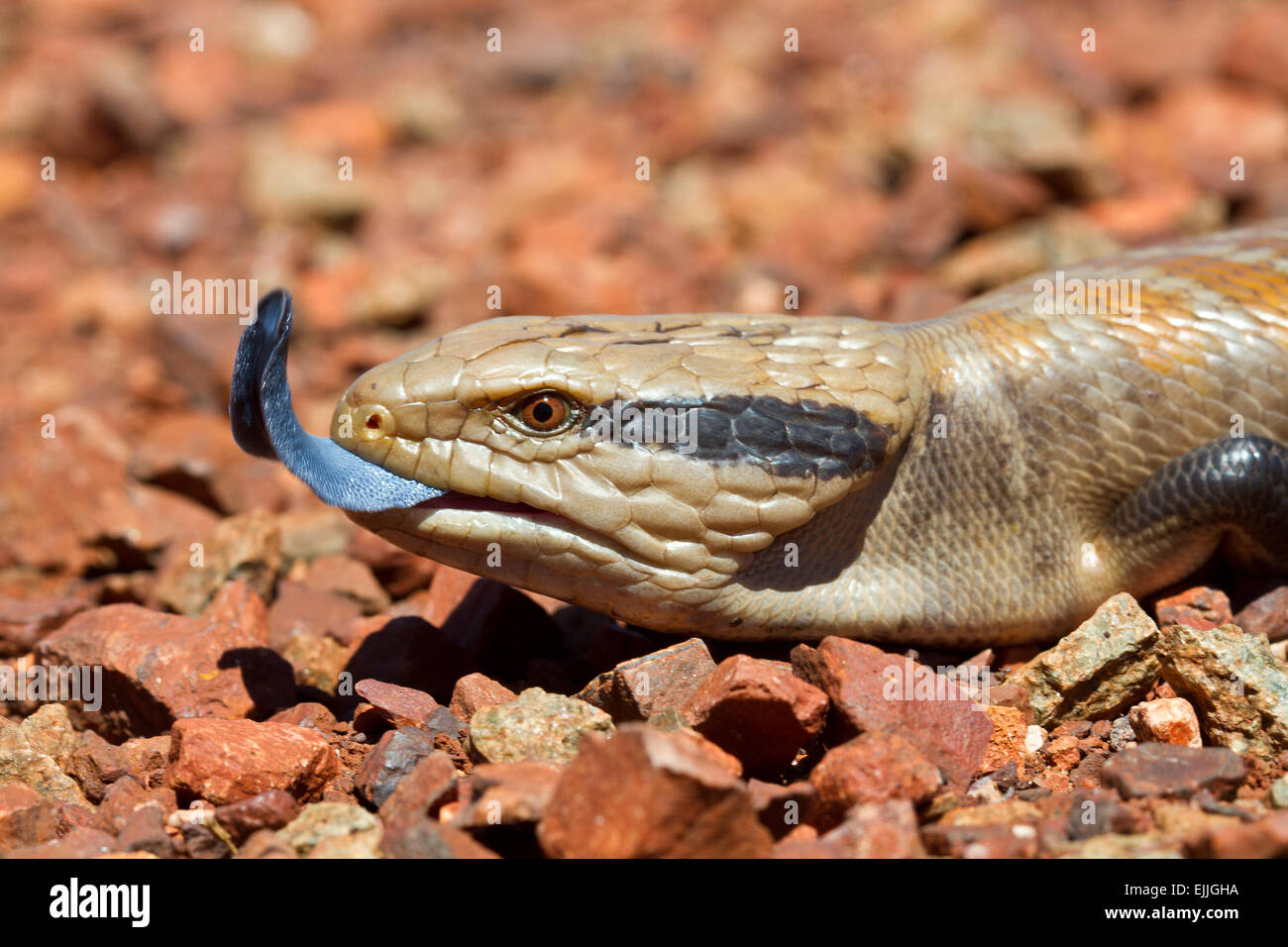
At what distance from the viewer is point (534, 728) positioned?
144 inches

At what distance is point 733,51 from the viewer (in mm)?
11273

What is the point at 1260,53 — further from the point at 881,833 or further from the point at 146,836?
the point at 146,836

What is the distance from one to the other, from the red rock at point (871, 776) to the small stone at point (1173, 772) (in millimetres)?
515

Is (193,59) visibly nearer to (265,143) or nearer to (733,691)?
(265,143)

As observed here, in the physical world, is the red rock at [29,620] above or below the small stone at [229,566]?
below

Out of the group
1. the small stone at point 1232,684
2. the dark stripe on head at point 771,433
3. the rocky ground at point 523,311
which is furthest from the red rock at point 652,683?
the small stone at point 1232,684

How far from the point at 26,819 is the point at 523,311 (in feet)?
16.1

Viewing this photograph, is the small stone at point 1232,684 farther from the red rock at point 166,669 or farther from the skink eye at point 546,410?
the red rock at point 166,669

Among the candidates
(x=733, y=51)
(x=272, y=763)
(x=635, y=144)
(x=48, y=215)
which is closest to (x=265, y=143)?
(x=48, y=215)

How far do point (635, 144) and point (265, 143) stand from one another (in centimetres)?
326

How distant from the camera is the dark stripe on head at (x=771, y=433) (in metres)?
3.91

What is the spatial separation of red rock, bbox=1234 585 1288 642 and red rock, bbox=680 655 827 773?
176cm

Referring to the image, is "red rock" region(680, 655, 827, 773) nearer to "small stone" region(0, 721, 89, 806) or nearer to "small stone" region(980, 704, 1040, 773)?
"small stone" region(980, 704, 1040, 773)

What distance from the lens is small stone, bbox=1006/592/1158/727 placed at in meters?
4.02
